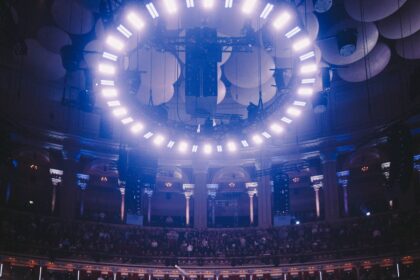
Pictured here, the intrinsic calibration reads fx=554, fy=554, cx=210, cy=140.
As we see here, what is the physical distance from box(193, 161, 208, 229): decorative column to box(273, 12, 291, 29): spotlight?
17.0m

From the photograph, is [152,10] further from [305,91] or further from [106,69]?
[305,91]

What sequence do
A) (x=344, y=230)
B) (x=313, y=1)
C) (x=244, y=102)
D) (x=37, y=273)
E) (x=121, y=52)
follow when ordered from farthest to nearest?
(x=344, y=230), (x=37, y=273), (x=244, y=102), (x=313, y=1), (x=121, y=52)

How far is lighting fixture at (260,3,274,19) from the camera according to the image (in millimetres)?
18922

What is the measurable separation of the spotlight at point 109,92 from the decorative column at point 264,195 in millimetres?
14005

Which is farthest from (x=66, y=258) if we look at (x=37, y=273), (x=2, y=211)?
(x=2, y=211)

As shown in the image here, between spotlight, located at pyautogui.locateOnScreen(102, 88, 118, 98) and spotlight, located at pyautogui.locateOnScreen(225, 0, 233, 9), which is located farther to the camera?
spotlight, located at pyautogui.locateOnScreen(102, 88, 118, 98)

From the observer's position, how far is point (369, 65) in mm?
24953

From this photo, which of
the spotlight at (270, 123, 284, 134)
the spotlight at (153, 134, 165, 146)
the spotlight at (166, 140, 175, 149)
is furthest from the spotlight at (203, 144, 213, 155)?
the spotlight at (270, 123, 284, 134)

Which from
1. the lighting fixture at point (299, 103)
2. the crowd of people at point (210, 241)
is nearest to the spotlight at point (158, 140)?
the lighting fixture at point (299, 103)

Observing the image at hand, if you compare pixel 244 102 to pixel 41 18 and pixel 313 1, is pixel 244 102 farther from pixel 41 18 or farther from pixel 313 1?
pixel 41 18

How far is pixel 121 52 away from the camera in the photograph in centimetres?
2012

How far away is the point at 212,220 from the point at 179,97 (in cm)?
1341

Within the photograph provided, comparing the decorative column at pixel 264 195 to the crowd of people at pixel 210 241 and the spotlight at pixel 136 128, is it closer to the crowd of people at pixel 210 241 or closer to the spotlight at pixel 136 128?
the crowd of people at pixel 210 241

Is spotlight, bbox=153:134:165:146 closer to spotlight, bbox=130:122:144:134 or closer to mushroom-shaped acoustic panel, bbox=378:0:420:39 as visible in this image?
spotlight, bbox=130:122:144:134
